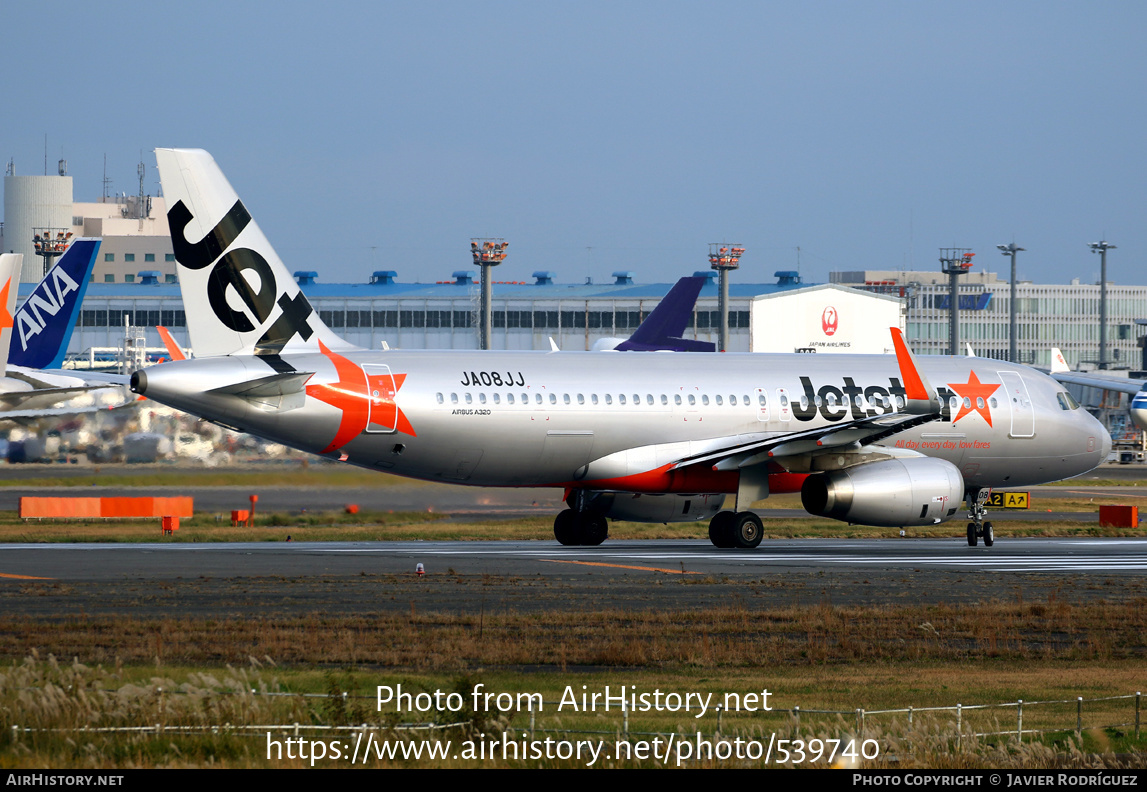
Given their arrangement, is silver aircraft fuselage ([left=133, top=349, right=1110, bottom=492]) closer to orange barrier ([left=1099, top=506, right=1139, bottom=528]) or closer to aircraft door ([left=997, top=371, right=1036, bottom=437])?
aircraft door ([left=997, top=371, right=1036, bottom=437])

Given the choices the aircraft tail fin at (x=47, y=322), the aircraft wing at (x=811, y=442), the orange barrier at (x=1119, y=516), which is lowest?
the orange barrier at (x=1119, y=516)

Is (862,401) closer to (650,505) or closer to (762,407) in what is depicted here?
(762,407)

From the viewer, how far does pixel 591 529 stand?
115 feet

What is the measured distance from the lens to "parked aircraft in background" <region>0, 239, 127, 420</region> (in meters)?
40.8

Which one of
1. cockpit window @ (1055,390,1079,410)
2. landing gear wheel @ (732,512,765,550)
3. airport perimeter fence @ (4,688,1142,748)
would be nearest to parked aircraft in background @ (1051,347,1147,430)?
cockpit window @ (1055,390,1079,410)

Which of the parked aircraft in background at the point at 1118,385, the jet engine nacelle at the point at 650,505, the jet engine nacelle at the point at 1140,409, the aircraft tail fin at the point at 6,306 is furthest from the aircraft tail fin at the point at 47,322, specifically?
the jet engine nacelle at the point at 1140,409

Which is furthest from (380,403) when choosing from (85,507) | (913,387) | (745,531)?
(85,507)

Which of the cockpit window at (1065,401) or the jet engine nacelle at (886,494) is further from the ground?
the cockpit window at (1065,401)

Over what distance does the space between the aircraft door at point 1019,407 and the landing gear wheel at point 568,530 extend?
467 inches

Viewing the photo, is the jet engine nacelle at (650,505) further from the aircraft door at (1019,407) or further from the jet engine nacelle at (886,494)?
the aircraft door at (1019,407)

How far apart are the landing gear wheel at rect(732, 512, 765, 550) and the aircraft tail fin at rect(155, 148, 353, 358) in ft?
35.9

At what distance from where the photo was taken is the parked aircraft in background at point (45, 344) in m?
40.8

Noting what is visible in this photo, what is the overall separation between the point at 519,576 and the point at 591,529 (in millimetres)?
8221

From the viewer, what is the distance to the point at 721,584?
85.1 feet
